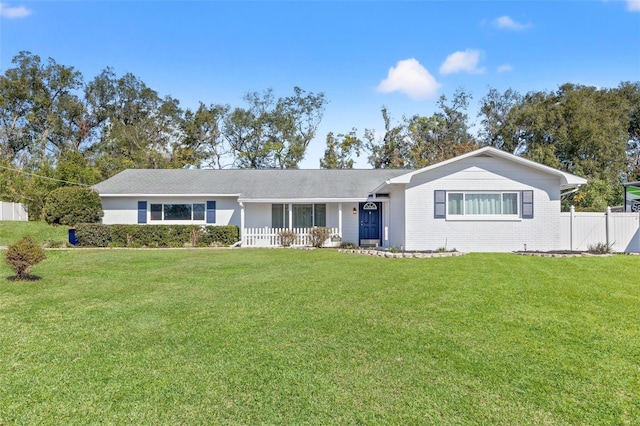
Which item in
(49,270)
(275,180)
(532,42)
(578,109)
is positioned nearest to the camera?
(49,270)

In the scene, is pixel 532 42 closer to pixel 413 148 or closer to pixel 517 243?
pixel 517 243

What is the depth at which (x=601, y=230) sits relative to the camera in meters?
14.1

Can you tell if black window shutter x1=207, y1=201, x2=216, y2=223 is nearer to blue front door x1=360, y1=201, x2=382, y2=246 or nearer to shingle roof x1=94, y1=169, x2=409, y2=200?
shingle roof x1=94, y1=169, x2=409, y2=200

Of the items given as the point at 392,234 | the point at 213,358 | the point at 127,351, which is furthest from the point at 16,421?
the point at 392,234

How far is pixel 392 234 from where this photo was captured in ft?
54.1

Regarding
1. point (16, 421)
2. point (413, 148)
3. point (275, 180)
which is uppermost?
point (413, 148)

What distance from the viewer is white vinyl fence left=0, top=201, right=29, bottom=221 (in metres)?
27.0

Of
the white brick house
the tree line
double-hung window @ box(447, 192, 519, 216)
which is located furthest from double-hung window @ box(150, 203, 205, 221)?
the tree line

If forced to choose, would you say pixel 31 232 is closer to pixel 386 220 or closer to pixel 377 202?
pixel 377 202

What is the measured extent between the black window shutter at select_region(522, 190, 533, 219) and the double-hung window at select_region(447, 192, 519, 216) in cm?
26

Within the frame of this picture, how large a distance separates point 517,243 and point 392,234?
4721 millimetres

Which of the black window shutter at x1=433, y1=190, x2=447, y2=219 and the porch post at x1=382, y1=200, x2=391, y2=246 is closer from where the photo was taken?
the black window shutter at x1=433, y1=190, x2=447, y2=219

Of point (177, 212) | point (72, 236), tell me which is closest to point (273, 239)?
point (177, 212)

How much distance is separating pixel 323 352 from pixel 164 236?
15973 millimetres
